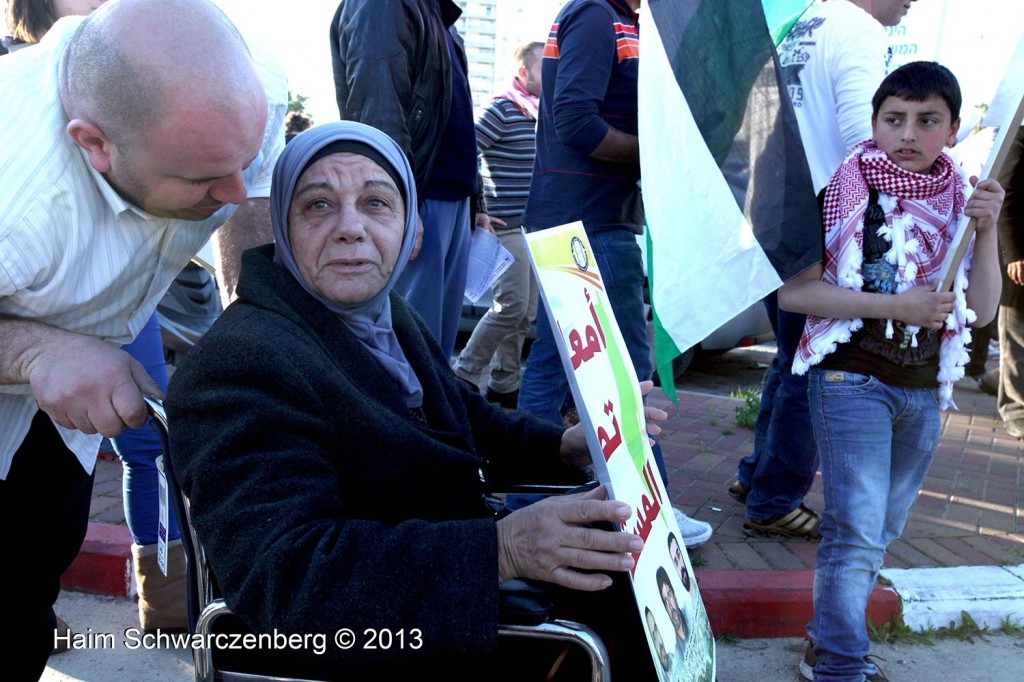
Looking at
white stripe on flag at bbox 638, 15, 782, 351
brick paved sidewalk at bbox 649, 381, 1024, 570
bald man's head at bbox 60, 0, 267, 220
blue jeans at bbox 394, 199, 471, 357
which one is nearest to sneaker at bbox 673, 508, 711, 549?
brick paved sidewalk at bbox 649, 381, 1024, 570

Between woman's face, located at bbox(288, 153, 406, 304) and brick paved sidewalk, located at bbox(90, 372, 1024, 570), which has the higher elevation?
woman's face, located at bbox(288, 153, 406, 304)

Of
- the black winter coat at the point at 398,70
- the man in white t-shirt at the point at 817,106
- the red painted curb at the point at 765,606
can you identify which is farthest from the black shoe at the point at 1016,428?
the black winter coat at the point at 398,70

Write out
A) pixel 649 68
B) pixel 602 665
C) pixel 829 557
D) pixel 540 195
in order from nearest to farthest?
pixel 602 665 → pixel 829 557 → pixel 649 68 → pixel 540 195

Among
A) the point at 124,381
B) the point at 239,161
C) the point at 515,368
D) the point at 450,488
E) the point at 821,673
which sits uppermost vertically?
the point at 239,161

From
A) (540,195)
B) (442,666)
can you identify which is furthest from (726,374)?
(442,666)

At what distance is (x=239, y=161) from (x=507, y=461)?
99 centimetres

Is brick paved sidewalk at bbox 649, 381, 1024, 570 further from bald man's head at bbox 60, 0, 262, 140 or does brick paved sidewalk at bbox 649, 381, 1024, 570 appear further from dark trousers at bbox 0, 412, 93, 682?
Answer: bald man's head at bbox 60, 0, 262, 140

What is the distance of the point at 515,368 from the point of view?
5434 millimetres

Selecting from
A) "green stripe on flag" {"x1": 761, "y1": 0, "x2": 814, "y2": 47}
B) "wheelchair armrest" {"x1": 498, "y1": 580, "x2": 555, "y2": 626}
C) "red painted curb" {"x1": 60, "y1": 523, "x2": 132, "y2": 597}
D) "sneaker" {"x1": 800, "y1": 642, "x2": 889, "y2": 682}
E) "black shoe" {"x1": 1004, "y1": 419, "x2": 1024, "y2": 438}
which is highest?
"green stripe on flag" {"x1": 761, "y1": 0, "x2": 814, "y2": 47}

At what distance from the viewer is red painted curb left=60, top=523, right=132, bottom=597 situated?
315 centimetres

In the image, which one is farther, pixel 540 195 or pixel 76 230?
pixel 540 195

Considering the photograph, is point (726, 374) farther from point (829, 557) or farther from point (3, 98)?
point (3, 98)

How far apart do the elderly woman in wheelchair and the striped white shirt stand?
0.24 meters

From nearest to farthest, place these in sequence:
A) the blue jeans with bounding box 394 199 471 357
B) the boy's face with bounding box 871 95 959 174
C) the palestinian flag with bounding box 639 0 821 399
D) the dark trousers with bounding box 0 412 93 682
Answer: the dark trousers with bounding box 0 412 93 682 < the boy's face with bounding box 871 95 959 174 < the palestinian flag with bounding box 639 0 821 399 < the blue jeans with bounding box 394 199 471 357
